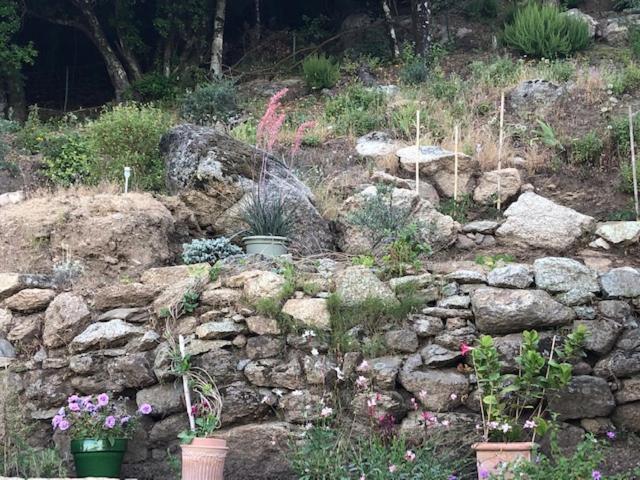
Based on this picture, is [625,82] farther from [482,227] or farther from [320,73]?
[320,73]

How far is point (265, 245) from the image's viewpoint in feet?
22.5

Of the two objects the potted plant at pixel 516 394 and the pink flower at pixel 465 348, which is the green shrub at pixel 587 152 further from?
the pink flower at pixel 465 348

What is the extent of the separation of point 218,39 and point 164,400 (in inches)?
394

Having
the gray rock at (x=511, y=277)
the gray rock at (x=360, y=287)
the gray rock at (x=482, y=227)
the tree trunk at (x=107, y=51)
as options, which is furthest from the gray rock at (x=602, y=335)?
the tree trunk at (x=107, y=51)

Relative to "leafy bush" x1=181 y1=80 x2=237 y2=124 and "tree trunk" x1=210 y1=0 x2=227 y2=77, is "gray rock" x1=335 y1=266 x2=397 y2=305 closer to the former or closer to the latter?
"leafy bush" x1=181 y1=80 x2=237 y2=124

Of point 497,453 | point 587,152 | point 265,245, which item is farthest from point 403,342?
point 587,152

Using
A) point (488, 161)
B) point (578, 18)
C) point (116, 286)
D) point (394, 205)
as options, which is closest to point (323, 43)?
point (578, 18)

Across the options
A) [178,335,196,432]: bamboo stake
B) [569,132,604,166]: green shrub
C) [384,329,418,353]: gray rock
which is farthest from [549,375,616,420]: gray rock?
[569,132,604,166]: green shrub

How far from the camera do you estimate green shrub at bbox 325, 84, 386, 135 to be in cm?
1066

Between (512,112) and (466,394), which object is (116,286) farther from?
(512,112)

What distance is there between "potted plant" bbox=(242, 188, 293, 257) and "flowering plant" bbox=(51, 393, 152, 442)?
1.71 metres

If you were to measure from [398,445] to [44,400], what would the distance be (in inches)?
91.6

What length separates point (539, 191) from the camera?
28.5ft

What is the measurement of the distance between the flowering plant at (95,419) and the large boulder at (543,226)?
3377 mm
